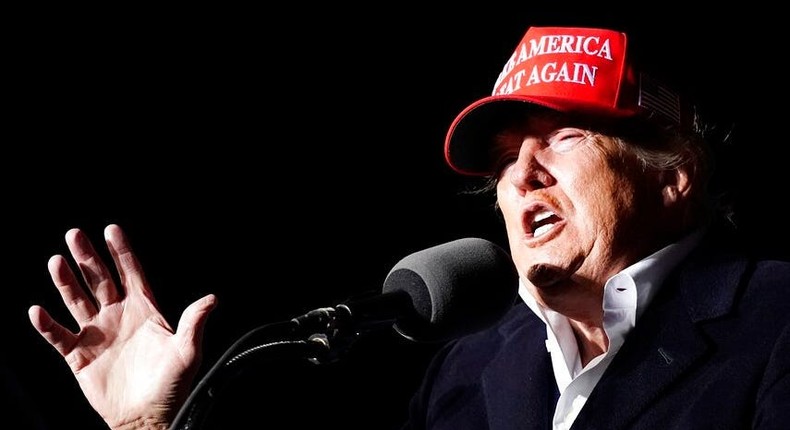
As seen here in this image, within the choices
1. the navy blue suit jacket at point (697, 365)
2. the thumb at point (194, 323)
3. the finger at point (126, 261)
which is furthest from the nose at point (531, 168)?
the finger at point (126, 261)

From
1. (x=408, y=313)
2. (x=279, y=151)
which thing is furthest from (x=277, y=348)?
(x=279, y=151)

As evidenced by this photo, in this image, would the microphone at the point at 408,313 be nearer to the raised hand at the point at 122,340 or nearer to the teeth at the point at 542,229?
the teeth at the point at 542,229

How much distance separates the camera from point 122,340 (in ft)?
6.49

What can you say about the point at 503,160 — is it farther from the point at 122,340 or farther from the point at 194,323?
the point at 122,340

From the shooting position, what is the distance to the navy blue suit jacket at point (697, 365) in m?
1.65

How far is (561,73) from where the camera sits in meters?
2.00

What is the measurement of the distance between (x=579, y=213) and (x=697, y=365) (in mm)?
413

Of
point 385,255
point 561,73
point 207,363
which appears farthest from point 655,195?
point 207,363

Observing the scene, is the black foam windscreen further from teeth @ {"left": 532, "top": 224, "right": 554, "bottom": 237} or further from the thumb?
the thumb

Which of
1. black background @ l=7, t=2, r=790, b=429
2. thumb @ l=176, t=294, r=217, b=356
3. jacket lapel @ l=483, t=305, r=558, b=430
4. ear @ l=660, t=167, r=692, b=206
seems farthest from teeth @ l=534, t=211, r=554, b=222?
thumb @ l=176, t=294, r=217, b=356

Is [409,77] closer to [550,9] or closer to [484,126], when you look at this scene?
[550,9]

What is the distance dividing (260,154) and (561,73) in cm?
134

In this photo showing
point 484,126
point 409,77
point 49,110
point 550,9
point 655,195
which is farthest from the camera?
point 409,77

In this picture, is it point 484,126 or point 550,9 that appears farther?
point 550,9
